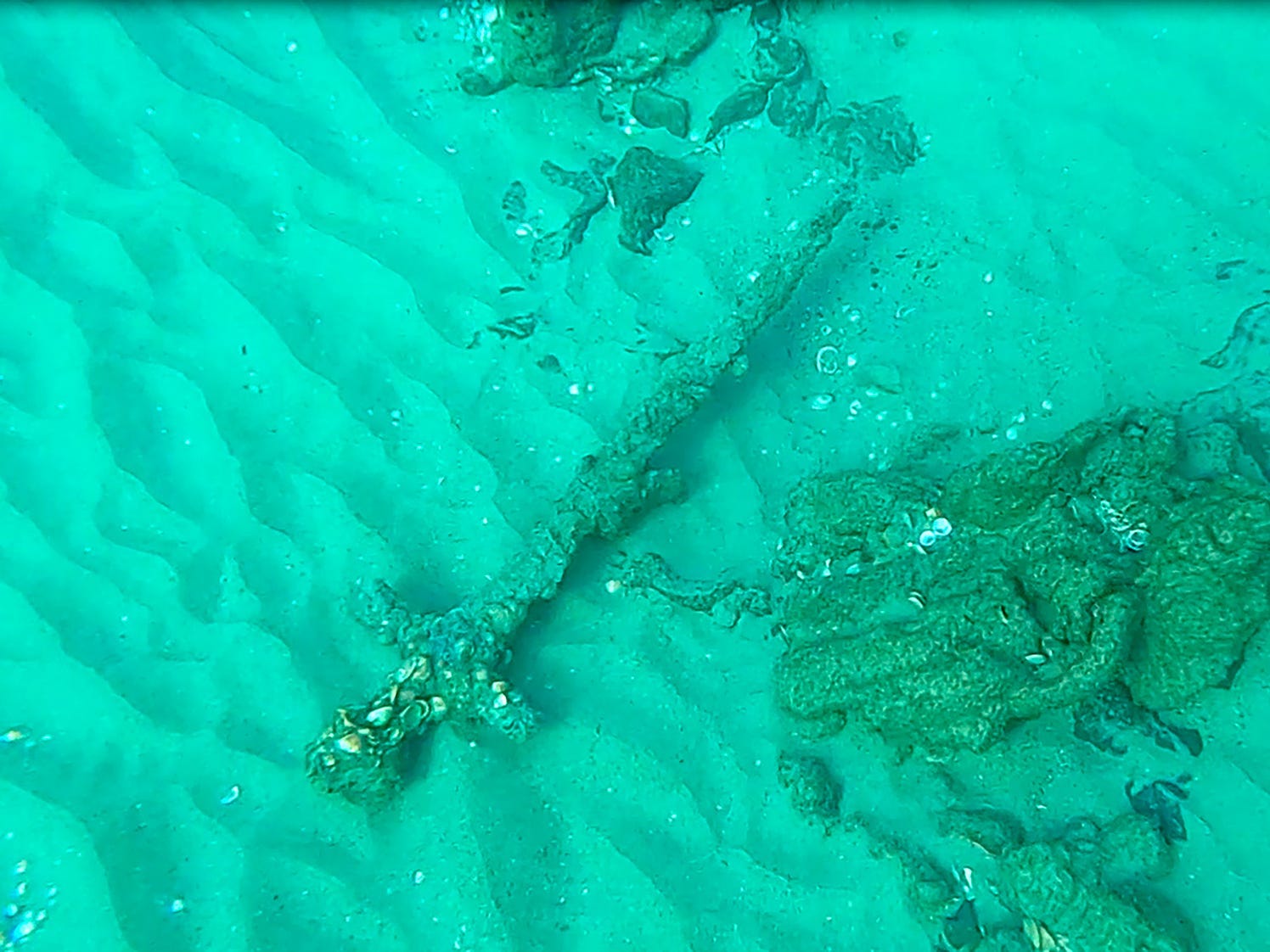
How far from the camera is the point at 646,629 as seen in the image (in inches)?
145

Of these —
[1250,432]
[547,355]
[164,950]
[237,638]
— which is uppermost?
[1250,432]

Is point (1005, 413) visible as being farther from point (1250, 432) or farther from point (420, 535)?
point (420, 535)

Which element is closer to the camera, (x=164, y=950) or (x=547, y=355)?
(x=164, y=950)

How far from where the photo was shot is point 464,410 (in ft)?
13.9

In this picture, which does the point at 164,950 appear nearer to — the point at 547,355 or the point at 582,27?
the point at 547,355

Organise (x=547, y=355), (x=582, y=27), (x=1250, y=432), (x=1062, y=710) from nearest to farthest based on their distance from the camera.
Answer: (x=1062, y=710) < (x=1250, y=432) < (x=547, y=355) < (x=582, y=27)

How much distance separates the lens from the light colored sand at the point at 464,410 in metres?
3.19

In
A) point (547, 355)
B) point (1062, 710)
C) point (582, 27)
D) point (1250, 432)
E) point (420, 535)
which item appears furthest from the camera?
point (582, 27)

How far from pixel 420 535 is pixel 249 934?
61.2 inches

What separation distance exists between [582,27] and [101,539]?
353cm

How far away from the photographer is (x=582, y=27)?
201 inches

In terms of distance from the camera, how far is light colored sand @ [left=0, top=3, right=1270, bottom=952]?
3191 mm

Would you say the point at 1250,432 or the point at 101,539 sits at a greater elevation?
the point at 1250,432

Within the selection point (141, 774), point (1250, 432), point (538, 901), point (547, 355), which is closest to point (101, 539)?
point (141, 774)
